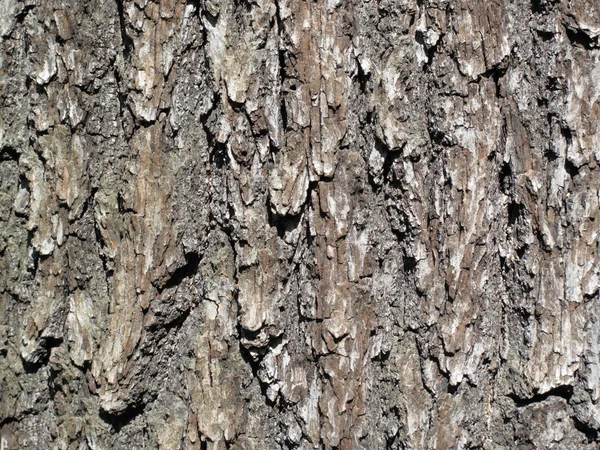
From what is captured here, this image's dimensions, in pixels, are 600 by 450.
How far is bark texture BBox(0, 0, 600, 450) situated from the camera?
137cm

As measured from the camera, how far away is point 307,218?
141 cm

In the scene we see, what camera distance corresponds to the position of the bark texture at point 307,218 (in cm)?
137

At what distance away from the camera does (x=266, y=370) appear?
4.79 feet

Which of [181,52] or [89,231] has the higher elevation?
[181,52]

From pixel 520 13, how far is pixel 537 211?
389mm

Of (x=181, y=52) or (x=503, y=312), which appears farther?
(x=503, y=312)

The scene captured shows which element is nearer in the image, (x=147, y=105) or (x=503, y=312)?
(x=147, y=105)

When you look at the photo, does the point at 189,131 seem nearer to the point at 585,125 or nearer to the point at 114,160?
the point at 114,160

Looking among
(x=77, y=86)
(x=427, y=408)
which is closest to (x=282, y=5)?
(x=77, y=86)

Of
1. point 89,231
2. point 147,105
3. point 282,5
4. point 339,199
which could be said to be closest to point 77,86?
point 147,105

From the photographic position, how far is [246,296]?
1413 mm

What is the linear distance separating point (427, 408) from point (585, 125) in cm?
65

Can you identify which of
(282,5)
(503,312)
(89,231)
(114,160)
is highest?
(282,5)

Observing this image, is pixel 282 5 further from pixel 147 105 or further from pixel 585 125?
pixel 585 125
